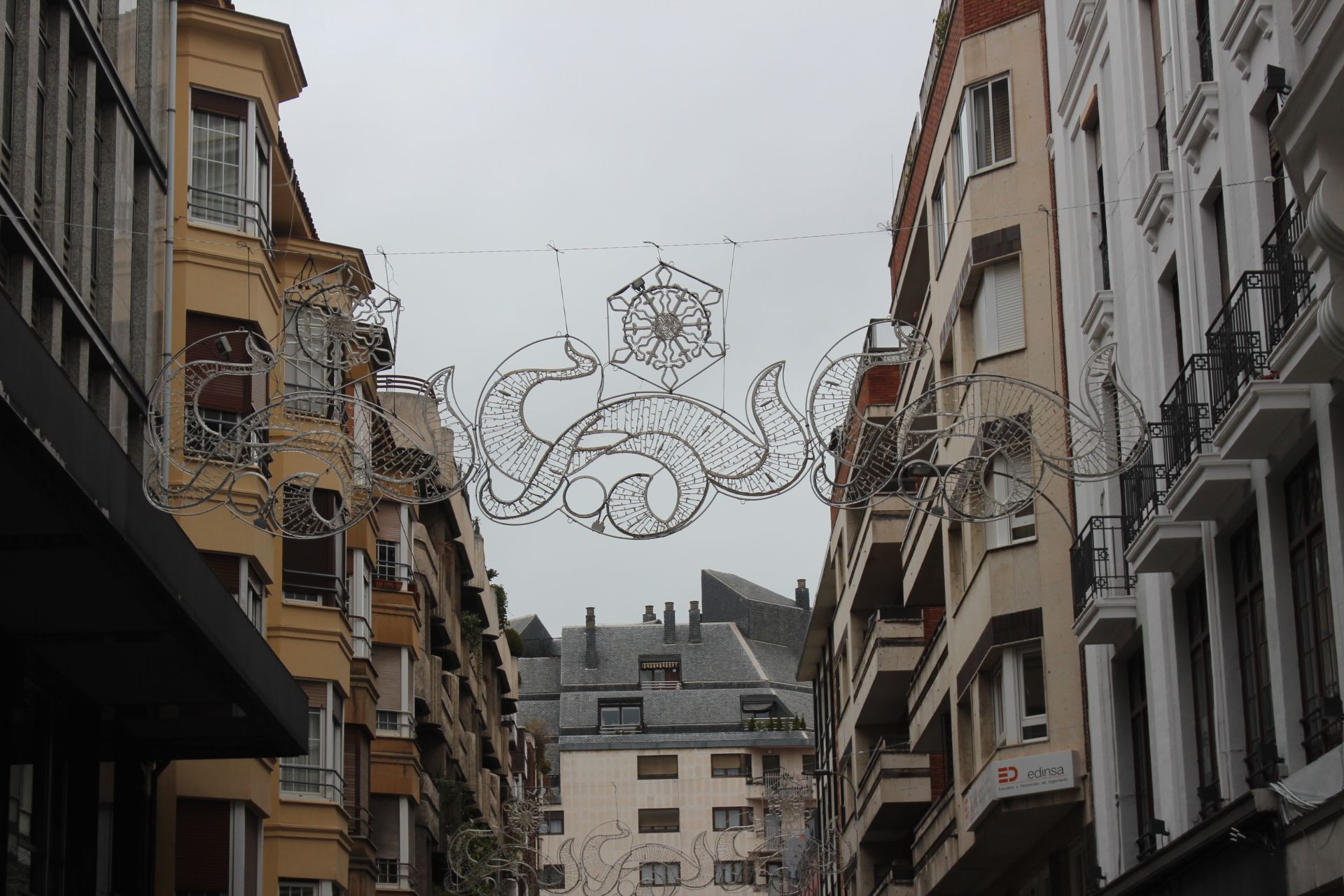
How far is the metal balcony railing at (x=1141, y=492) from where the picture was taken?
22.5 m

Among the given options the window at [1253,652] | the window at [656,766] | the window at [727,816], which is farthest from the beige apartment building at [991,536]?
the window at [656,766]

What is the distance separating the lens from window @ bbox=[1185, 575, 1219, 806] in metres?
22.4

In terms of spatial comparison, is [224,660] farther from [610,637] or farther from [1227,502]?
[610,637]

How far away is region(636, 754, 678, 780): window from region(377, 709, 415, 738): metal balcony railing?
62755 millimetres

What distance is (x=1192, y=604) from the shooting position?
76.6 feet

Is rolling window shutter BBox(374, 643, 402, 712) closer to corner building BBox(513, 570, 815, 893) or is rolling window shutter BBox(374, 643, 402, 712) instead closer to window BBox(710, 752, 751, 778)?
corner building BBox(513, 570, 815, 893)

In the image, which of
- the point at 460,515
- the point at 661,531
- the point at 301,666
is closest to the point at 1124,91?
the point at 661,531

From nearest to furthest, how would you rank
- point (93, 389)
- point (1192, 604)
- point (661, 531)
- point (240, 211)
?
point (661, 531) < point (1192, 604) < point (93, 389) < point (240, 211)

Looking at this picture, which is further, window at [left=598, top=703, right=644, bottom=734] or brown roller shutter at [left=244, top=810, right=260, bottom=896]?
window at [left=598, top=703, right=644, bottom=734]

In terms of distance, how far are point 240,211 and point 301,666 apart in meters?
8.02

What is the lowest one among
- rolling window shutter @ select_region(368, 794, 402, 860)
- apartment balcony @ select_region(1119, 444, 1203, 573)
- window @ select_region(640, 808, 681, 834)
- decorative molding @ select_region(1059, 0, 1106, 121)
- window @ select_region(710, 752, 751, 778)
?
rolling window shutter @ select_region(368, 794, 402, 860)

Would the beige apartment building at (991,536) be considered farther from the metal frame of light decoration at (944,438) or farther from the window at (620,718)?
the window at (620,718)

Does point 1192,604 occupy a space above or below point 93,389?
below

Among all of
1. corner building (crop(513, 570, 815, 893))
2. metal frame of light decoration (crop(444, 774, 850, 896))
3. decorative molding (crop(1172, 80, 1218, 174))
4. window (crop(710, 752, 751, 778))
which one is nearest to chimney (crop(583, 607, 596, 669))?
corner building (crop(513, 570, 815, 893))
